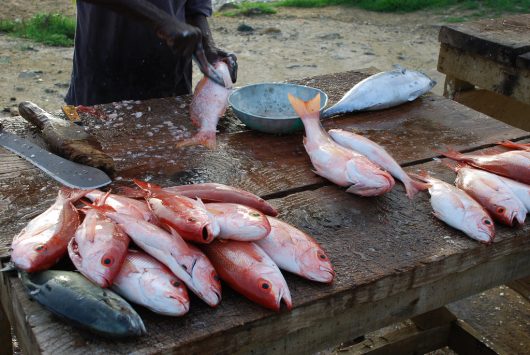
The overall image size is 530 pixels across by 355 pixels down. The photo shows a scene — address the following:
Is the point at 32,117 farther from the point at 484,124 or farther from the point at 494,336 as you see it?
the point at 494,336

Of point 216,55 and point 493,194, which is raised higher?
point 216,55

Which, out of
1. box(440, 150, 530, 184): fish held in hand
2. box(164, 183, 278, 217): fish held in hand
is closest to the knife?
box(164, 183, 278, 217): fish held in hand

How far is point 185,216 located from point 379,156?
1.07 meters

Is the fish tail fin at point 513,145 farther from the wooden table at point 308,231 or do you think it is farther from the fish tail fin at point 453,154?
the fish tail fin at point 453,154

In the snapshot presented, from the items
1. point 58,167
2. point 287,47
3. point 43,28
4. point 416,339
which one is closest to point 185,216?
point 58,167

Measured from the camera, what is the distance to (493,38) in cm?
434

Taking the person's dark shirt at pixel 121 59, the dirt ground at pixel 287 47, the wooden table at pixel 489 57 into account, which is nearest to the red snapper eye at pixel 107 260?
the person's dark shirt at pixel 121 59

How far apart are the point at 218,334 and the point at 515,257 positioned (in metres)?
1.35

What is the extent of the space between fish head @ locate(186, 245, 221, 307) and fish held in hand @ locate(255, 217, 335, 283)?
225mm

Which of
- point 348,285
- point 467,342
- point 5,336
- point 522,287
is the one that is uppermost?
point 348,285

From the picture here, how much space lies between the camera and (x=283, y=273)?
1962 mm

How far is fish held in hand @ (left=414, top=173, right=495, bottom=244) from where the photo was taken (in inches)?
87.1

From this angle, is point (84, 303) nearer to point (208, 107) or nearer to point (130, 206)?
point (130, 206)

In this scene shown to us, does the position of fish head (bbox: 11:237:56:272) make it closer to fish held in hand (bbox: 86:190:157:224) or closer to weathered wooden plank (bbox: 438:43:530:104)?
fish held in hand (bbox: 86:190:157:224)
